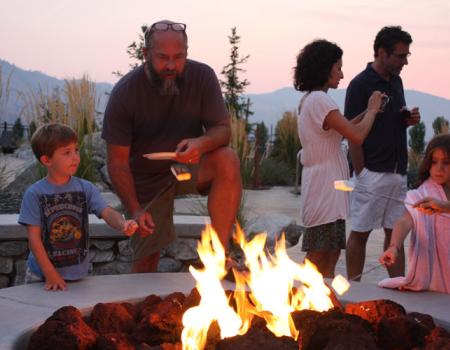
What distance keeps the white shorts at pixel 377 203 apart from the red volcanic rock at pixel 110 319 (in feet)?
7.52

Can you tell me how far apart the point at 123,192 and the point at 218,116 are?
2.18 feet

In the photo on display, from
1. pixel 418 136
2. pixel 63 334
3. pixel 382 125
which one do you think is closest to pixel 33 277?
pixel 63 334

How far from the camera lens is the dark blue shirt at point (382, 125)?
4.86 meters

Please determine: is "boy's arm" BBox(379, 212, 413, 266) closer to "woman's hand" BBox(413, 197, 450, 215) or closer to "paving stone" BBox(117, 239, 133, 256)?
"woman's hand" BBox(413, 197, 450, 215)

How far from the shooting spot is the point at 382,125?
4.90 m

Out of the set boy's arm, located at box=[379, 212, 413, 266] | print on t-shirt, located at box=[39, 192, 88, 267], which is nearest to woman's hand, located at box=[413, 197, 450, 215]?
boy's arm, located at box=[379, 212, 413, 266]

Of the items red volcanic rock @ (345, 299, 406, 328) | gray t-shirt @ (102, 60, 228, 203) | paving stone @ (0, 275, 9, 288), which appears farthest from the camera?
paving stone @ (0, 275, 9, 288)

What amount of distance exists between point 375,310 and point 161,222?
1565 mm

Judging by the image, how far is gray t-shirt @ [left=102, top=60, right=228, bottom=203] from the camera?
157 inches

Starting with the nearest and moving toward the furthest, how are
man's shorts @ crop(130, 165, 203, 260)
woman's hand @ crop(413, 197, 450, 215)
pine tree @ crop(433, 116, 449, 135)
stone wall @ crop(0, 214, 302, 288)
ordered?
1. woman's hand @ crop(413, 197, 450, 215)
2. man's shorts @ crop(130, 165, 203, 260)
3. stone wall @ crop(0, 214, 302, 288)
4. pine tree @ crop(433, 116, 449, 135)

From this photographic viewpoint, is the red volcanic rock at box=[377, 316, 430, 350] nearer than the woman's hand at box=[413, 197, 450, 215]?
Yes

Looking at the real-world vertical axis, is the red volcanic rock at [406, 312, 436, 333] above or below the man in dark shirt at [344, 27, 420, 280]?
below

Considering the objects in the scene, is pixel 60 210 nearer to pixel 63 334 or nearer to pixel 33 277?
pixel 33 277

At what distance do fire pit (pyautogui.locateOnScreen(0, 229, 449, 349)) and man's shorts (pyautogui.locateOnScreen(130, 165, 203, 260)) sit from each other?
25.8 inches
